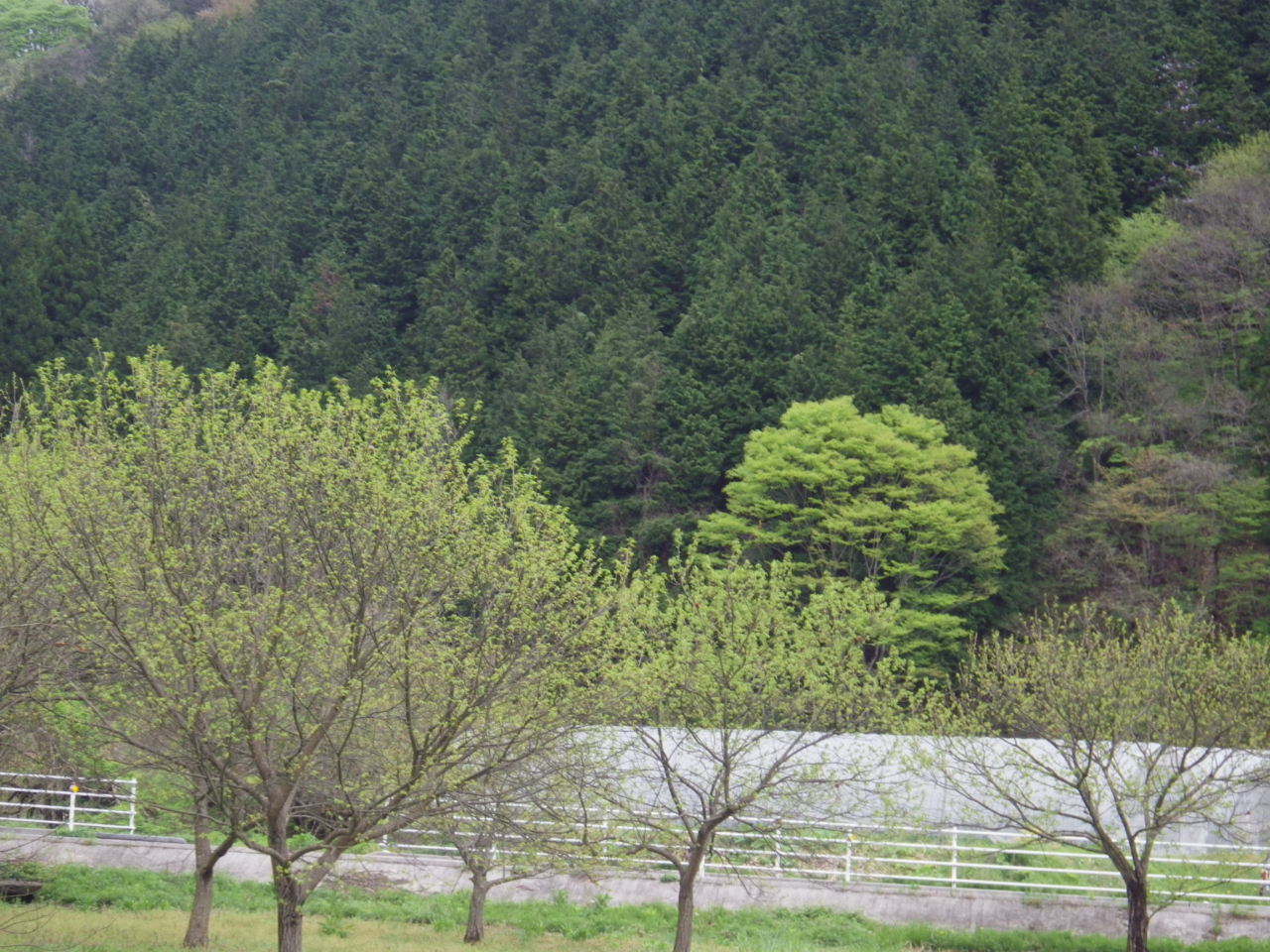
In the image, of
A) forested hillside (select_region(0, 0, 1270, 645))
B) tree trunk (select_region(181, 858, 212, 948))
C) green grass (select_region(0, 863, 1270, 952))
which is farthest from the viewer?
forested hillside (select_region(0, 0, 1270, 645))

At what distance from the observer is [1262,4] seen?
67.6 meters

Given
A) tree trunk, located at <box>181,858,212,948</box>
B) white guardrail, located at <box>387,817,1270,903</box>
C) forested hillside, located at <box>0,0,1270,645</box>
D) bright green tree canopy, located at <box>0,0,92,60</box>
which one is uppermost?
bright green tree canopy, located at <box>0,0,92,60</box>

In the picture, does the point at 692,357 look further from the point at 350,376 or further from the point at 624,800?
the point at 624,800

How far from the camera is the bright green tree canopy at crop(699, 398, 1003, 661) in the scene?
44.0 m

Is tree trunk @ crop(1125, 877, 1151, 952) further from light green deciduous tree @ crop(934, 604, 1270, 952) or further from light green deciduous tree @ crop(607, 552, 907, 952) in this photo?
light green deciduous tree @ crop(607, 552, 907, 952)

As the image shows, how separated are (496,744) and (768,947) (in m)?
8.75

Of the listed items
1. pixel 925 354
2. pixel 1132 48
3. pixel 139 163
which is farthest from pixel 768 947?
pixel 139 163

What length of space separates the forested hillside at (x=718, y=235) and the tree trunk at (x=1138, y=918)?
21.6 meters

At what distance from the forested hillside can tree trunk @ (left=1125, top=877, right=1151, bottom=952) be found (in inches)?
849

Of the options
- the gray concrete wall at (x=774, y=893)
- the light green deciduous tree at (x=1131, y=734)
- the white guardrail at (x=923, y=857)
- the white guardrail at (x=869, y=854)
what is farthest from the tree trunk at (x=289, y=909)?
the light green deciduous tree at (x=1131, y=734)

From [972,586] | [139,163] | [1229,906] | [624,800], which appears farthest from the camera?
[139,163]

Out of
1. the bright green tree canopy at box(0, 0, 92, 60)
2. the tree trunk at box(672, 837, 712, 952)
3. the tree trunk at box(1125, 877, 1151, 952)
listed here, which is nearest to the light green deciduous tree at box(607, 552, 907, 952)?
the tree trunk at box(672, 837, 712, 952)

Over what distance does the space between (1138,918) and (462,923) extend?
1016 cm

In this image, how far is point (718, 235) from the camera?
6406 cm
